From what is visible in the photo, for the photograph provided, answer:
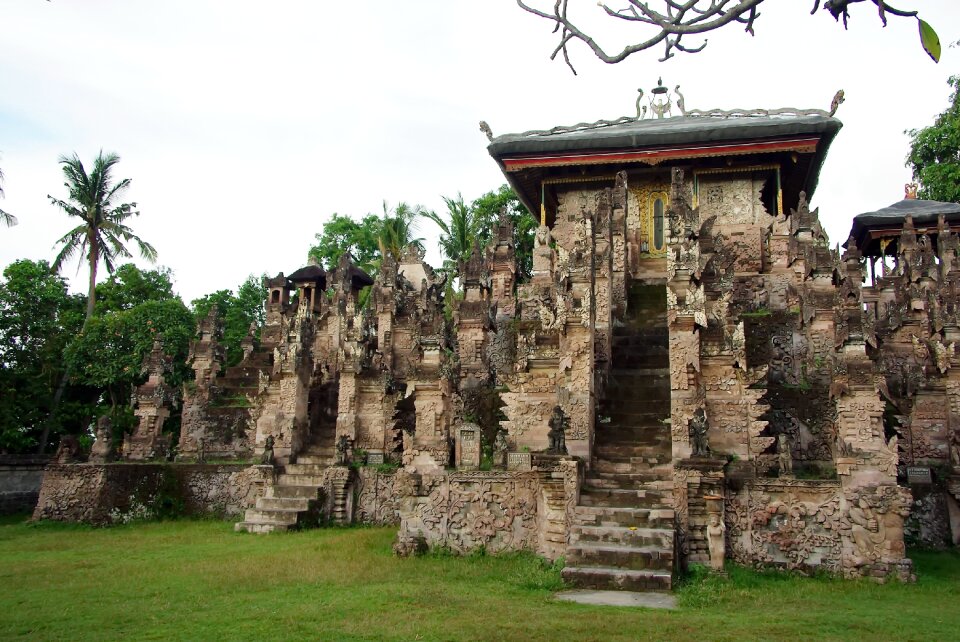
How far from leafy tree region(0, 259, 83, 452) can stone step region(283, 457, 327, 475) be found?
11053 millimetres

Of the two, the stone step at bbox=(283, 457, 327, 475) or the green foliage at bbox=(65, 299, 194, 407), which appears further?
the green foliage at bbox=(65, 299, 194, 407)

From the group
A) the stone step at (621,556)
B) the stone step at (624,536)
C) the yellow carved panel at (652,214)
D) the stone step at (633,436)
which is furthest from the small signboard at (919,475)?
the yellow carved panel at (652,214)

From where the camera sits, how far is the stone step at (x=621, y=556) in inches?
376

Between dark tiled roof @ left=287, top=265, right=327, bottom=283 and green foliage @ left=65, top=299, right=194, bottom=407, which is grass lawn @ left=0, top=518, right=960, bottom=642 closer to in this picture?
green foliage @ left=65, top=299, right=194, bottom=407

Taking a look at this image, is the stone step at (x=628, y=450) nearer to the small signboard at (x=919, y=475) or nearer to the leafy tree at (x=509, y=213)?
the small signboard at (x=919, y=475)

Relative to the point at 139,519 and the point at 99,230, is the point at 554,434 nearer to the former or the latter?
the point at 139,519

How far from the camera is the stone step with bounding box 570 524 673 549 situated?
32.2 ft

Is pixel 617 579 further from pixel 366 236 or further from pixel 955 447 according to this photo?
pixel 366 236

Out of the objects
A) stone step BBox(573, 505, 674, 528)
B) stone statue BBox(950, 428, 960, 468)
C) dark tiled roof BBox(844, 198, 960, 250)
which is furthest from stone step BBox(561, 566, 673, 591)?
dark tiled roof BBox(844, 198, 960, 250)

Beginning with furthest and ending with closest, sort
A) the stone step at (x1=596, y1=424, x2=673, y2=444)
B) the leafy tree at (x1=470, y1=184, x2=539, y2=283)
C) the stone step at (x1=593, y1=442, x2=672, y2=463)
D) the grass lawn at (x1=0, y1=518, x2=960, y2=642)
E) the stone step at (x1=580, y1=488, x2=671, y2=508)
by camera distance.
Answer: the leafy tree at (x1=470, y1=184, x2=539, y2=283) → the stone step at (x1=596, y1=424, x2=673, y2=444) → the stone step at (x1=593, y1=442, x2=672, y2=463) → the stone step at (x1=580, y1=488, x2=671, y2=508) → the grass lawn at (x1=0, y1=518, x2=960, y2=642)

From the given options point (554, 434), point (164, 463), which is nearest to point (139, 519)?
point (164, 463)

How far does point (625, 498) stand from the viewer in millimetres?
10969

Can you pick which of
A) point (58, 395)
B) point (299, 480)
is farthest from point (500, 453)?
point (58, 395)

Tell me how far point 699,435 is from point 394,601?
15.6 feet
